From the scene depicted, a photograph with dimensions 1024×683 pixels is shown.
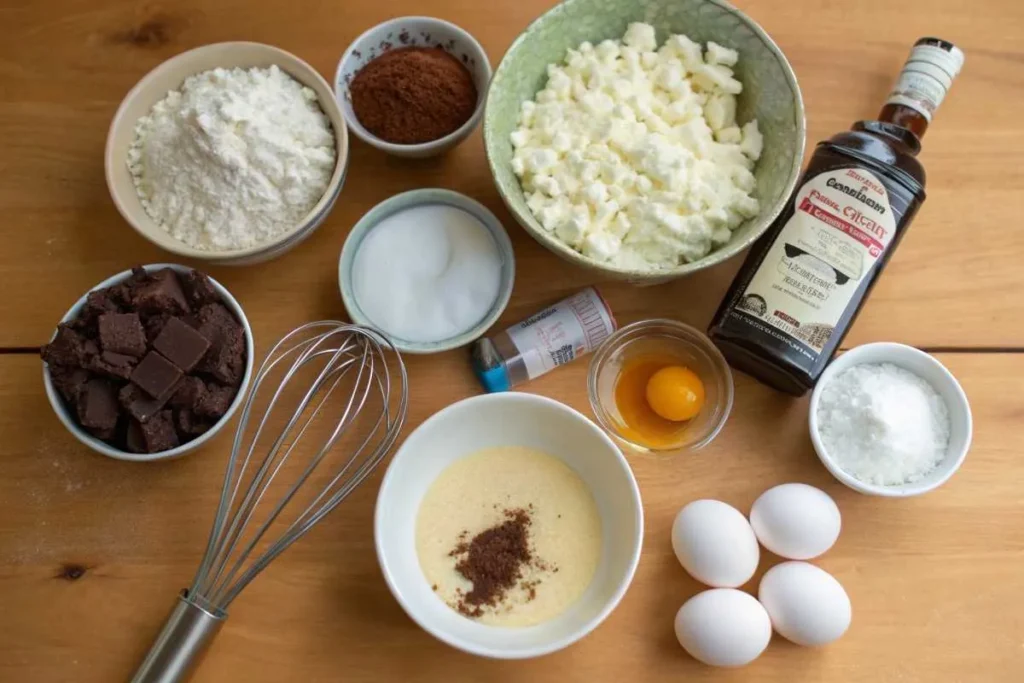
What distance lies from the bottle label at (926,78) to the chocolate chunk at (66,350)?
93 cm

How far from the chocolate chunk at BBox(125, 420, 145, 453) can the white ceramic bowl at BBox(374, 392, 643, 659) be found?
0.85ft

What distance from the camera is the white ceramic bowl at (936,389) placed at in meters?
0.87

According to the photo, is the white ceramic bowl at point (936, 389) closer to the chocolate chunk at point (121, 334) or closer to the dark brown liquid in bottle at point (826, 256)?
the dark brown liquid in bottle at point (826, 256)

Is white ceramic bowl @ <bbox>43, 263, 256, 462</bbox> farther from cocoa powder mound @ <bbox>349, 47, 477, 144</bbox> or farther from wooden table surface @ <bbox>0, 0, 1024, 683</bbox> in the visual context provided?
cocoa powder mound @ <bbox>349, 47, 477, 144</bbox>

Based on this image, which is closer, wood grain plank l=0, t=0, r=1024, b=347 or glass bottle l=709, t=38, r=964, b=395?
glass bottle l=709, t=38, r=964, b=395

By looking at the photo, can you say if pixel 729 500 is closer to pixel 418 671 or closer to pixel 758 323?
pixel 758 323

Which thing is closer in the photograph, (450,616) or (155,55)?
(450,616)

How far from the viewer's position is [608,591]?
822mm

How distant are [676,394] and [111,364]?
0.62 m

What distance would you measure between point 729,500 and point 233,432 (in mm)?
583

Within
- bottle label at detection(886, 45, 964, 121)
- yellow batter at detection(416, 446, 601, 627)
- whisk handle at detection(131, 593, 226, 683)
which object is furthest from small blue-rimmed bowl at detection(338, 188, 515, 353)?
A: bottle label at detection(886, 45, 964, 121)

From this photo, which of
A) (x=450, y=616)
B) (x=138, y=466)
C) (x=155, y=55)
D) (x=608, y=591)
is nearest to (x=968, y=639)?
(x=608, y=591)

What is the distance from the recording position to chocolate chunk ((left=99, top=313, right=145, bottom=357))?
0.82 metres

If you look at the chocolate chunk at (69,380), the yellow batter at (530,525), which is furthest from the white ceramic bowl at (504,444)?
the chocolate chunk at (69,380)
